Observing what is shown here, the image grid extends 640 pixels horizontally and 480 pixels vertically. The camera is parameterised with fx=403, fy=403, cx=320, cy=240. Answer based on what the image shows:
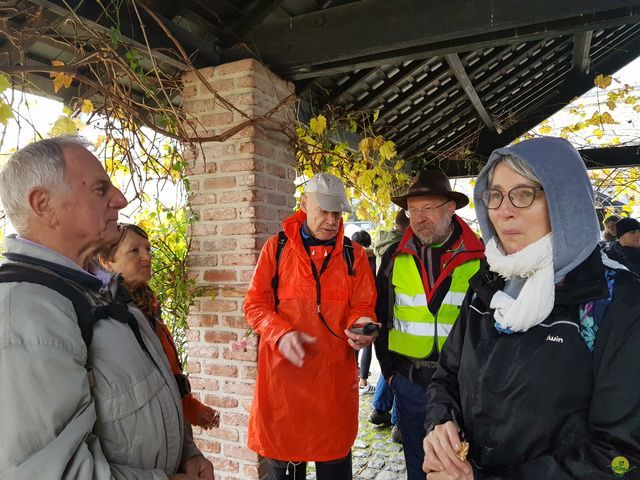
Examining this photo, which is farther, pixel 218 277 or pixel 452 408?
pixel 218 277

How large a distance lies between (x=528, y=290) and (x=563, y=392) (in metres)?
0.30

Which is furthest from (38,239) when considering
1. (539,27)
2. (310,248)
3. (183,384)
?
(539,27)

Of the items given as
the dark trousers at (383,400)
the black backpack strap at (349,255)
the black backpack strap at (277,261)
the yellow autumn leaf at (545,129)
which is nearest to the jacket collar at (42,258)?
the black backpack strap at (277,261)

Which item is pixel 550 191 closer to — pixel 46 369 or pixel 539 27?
pixel 46 369

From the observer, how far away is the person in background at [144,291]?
209cm

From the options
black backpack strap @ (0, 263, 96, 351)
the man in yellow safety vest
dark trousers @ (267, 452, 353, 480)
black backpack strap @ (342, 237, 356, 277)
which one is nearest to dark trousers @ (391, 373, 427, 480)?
the man in yellow safety vest

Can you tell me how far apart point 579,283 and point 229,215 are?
86.9 inches

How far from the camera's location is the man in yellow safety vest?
2369 millimetres

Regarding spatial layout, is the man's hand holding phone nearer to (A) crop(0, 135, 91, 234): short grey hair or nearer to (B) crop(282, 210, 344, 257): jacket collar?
(B) crop(282, 210, 344, 257): jacket collar

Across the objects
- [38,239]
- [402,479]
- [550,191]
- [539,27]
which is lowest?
[402,479]

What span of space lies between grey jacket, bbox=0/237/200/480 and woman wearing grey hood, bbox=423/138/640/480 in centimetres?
94

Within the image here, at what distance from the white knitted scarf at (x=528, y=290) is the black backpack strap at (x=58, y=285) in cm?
125

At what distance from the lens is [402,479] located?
132 inches

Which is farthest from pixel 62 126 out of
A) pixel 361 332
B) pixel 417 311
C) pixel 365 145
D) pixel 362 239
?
pixel 362 239
